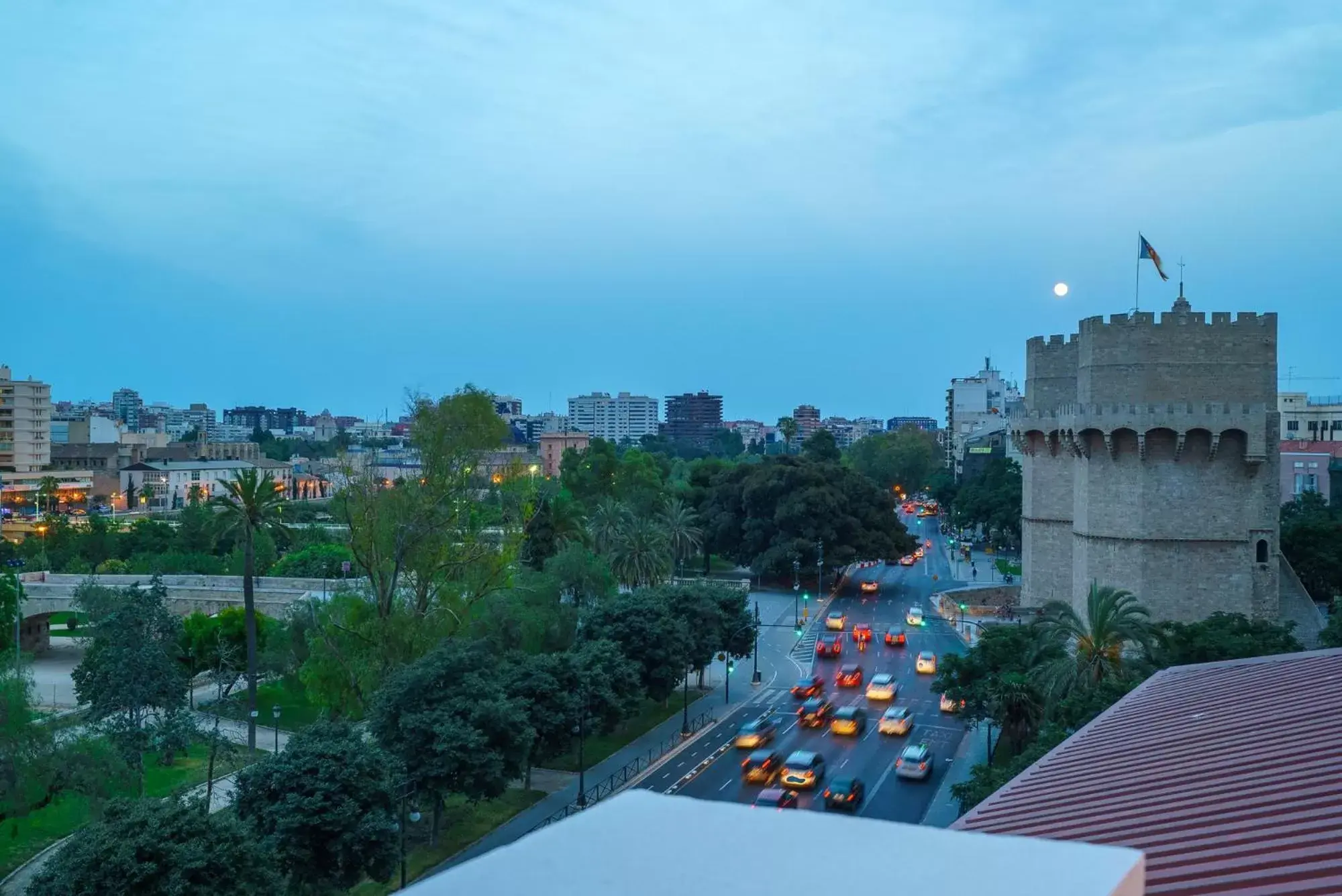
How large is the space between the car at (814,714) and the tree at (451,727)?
43.8 ft

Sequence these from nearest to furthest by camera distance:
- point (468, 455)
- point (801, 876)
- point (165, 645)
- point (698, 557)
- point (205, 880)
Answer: point (801, 876) < point (205, 880) < point (165, 645) < point (468, 455) < point (698, 557)

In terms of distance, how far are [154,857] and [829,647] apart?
37649mm

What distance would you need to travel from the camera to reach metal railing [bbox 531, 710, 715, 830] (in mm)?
28594

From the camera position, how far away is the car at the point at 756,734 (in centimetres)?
3446

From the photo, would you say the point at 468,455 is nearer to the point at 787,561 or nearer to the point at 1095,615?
the point at 1095,615

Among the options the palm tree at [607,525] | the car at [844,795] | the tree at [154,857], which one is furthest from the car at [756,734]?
the palm tree at [607,525]

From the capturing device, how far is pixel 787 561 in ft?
214

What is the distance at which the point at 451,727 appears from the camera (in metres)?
24.2

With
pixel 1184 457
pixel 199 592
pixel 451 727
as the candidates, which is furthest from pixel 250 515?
pixel 1184 457

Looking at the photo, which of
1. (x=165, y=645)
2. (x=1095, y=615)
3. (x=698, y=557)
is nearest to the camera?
(x=1095, y=615)

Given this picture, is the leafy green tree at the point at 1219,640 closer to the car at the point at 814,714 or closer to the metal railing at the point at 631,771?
the car at the point at 814,714

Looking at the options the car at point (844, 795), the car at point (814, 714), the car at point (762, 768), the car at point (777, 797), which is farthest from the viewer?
the car at point (814, 714)

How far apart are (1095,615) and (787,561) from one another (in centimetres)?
3758

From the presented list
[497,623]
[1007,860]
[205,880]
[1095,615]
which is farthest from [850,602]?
[1007,860]
